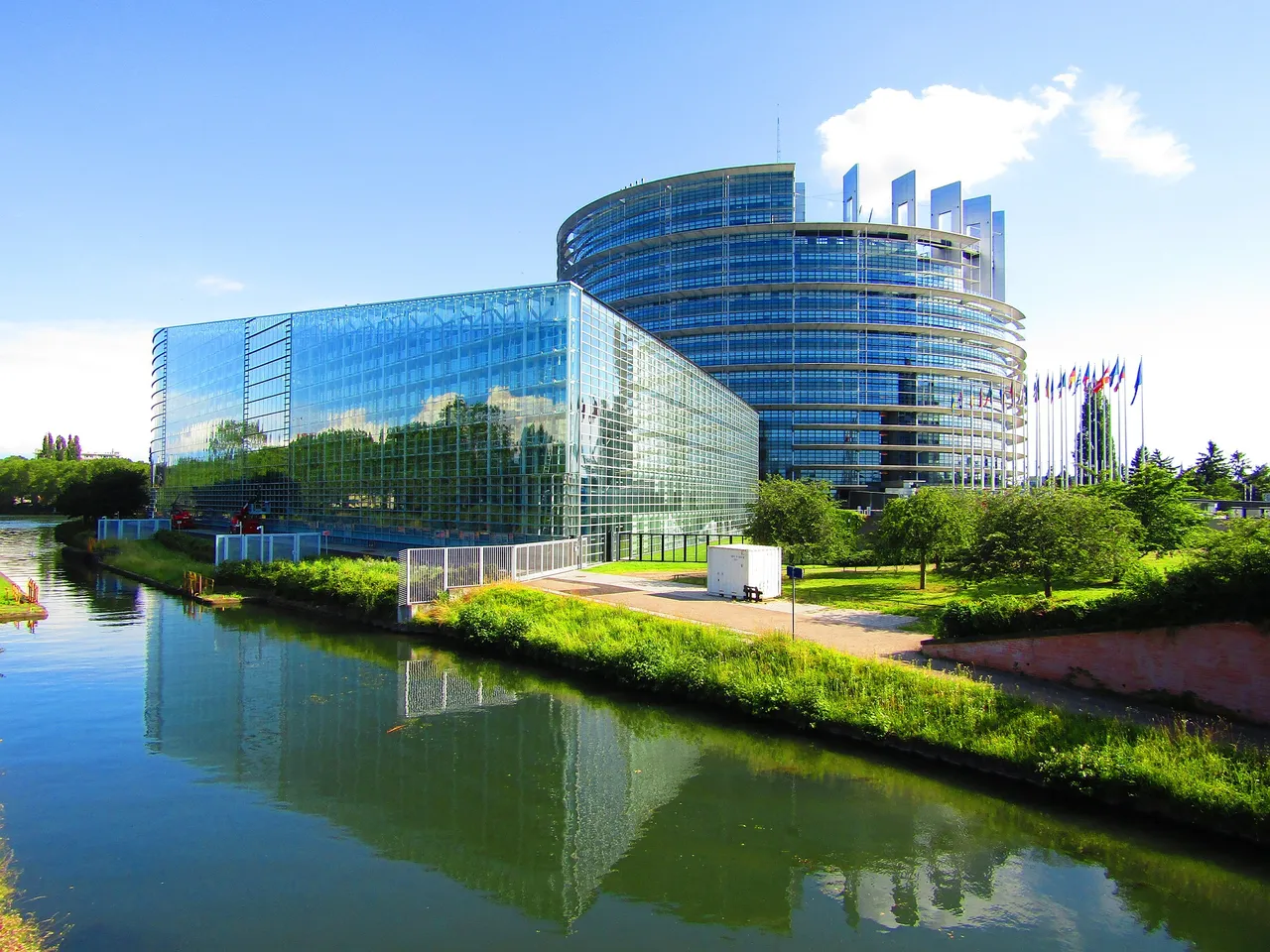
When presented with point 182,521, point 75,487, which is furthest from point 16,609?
point 75,487

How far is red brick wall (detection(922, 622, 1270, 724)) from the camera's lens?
15008 mm

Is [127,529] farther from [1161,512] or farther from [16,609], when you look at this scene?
[1161,512]

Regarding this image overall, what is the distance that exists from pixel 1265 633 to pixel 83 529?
297 feet

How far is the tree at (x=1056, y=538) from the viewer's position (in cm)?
2427

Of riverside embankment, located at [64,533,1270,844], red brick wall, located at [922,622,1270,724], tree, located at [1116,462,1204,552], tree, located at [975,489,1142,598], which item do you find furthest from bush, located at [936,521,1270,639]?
tree, located at [1116,462,1204,552]

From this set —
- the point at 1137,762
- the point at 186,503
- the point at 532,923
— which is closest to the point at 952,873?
the point at 1137,762

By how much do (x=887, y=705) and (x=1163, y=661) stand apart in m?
6.05

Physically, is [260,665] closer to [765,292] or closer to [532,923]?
[532,923]

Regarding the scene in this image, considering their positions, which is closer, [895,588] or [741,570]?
[741,570]

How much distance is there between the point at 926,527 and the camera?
3225 cm

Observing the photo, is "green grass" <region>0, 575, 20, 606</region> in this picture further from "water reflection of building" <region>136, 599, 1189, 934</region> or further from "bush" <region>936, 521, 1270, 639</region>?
"bush" <region>936, 521, 1270, 639</region>

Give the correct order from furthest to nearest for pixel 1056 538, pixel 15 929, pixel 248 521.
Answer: pixel 248 521 < pixel 1056 538 < pixel 15 929

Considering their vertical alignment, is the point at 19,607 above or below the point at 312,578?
below

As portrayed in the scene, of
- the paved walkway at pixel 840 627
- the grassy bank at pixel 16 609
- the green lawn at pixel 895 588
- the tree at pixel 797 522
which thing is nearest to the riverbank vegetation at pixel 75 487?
the grassy bank at pixel 16 609
